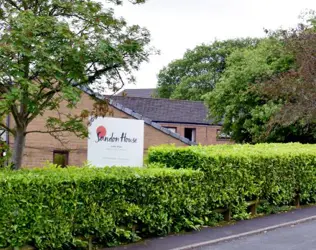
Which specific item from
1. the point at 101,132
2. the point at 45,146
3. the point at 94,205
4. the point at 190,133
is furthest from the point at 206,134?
the point at 94,205

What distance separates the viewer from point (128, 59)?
9273mm

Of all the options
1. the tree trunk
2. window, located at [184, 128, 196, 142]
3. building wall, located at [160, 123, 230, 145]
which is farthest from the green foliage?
window, located at [184, 128, 196, 142]

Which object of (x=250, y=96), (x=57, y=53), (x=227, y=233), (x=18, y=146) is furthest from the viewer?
(x=250, y=96)

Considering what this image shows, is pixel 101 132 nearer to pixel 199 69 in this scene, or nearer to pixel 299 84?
pixel 299 84

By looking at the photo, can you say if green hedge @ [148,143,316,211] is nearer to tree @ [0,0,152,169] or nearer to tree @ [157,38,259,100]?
tree @ [0,0,152,169]

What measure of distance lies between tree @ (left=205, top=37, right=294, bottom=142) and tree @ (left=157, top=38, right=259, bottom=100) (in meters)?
28.0

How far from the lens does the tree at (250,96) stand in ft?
75.6

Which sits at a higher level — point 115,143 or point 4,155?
point 115,143

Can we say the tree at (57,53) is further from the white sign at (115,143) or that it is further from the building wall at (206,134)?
the building wall at (206,134)

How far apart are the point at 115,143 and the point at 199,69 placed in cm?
4377

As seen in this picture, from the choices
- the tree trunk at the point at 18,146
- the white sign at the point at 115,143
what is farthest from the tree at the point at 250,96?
the tree trunk at the point at 18,146

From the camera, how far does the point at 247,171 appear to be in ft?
37.4

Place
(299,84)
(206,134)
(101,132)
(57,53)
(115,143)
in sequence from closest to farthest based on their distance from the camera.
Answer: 1. (57,53)
2. (115,143)
3. (101,132)
4. (299,84)
5. (206,134)

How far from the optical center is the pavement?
346 inches
